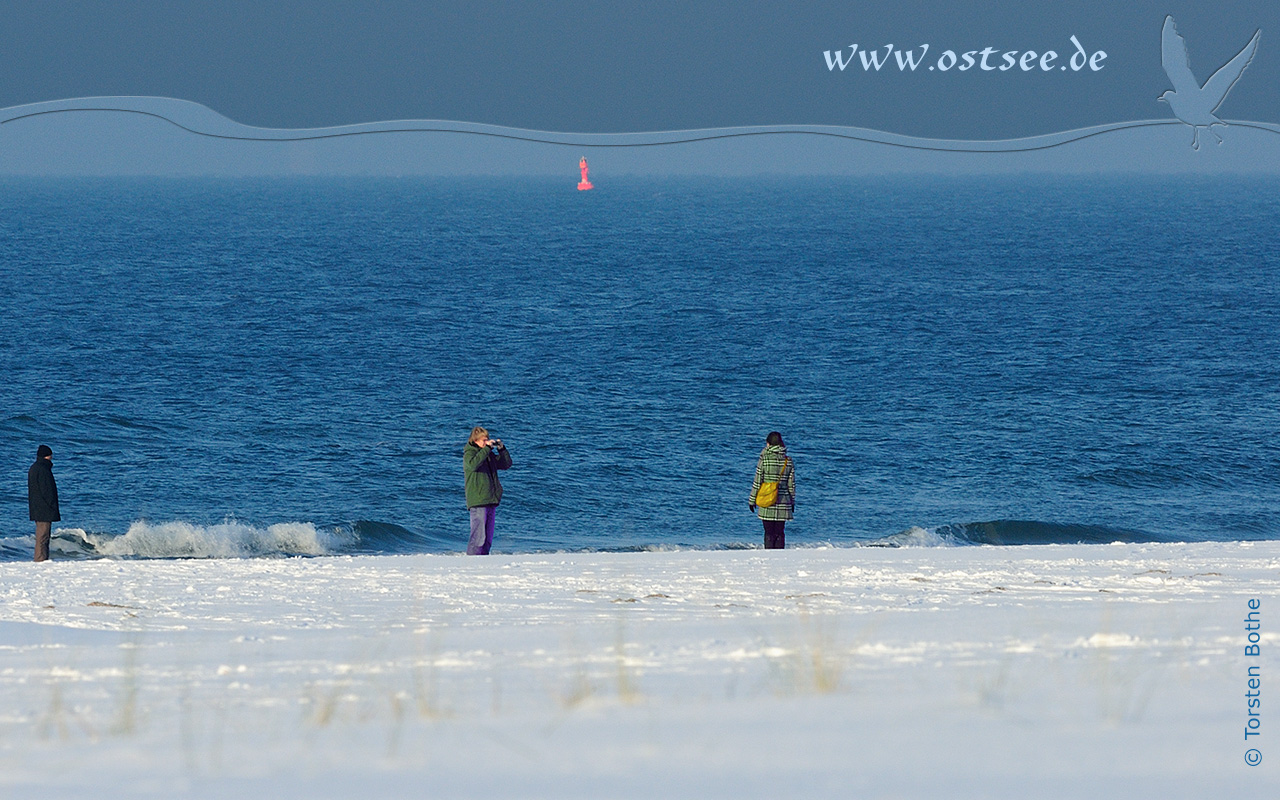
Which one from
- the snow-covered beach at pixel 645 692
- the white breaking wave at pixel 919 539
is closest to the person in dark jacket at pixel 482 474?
the snow-covered beach at pixel 645 692

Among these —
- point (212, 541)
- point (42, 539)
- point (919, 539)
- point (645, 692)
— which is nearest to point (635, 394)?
point (919, 539)

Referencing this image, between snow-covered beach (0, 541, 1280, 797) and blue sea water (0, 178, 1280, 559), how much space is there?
617 inches

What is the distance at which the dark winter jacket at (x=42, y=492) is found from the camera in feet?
51.2

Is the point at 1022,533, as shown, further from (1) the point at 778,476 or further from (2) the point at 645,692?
(2) the point at 645,692

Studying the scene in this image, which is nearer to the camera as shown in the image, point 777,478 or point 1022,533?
point 777,478

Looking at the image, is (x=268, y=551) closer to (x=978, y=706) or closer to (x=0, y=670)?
(x=0, y=670)

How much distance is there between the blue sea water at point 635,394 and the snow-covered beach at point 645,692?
51.4ft

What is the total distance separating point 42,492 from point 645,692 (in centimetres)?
1229

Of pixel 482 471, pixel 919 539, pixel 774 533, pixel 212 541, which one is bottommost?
pixel 212 541

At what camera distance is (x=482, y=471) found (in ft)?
47.7

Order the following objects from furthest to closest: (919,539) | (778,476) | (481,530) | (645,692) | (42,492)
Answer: (919,539) < (42,492) < (778,476) < (481,530) < (645,692)

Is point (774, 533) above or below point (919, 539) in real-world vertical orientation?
above

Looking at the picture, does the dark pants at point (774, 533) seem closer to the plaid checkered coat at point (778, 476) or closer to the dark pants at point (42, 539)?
the plaid checkered coat at point (778, 476)

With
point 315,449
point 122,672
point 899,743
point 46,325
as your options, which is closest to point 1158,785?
point 899,743
